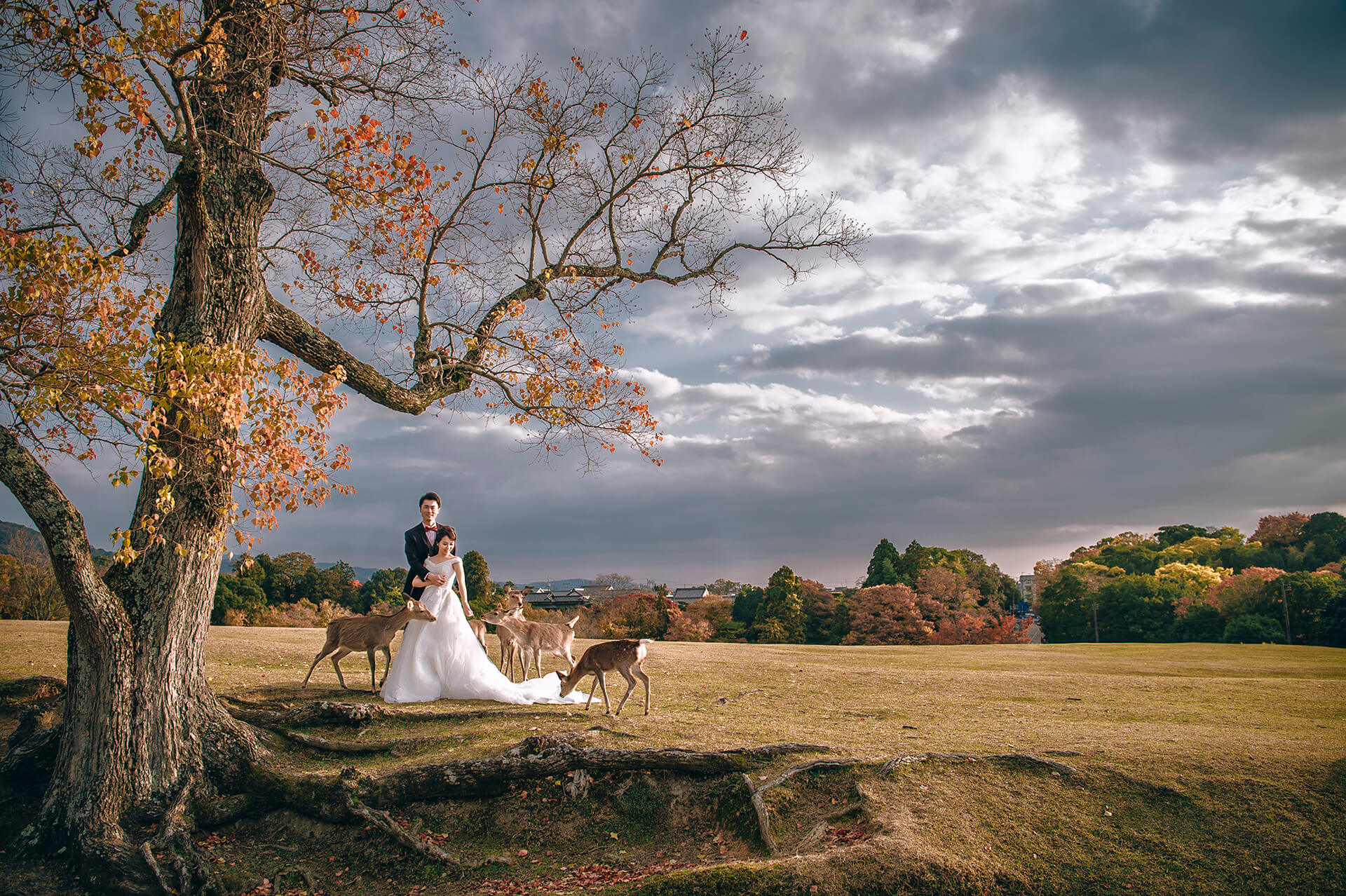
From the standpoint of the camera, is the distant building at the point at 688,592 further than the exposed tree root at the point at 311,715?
Yes

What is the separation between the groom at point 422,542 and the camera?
1209cm

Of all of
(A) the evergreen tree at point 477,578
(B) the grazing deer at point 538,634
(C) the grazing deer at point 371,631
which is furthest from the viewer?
(A) the evergreen tree at point 477,578

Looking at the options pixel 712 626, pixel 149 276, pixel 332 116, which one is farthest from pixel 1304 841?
pixel 712 626

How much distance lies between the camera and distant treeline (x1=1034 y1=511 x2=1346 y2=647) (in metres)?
41.6

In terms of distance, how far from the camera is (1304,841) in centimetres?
742

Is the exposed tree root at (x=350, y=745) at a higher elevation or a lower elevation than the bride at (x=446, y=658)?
lower

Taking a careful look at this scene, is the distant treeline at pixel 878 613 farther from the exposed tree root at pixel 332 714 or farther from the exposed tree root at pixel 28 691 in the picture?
the exposed tree root at pixel 28 691

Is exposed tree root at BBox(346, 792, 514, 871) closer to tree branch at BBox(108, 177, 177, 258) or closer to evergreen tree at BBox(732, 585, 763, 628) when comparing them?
tree branch at BBox(108, 177, 177, 258)

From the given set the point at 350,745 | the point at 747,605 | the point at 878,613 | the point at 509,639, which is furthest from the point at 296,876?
the point at 747,605

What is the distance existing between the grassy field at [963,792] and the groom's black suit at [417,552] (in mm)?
1971

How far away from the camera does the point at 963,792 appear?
793 cm

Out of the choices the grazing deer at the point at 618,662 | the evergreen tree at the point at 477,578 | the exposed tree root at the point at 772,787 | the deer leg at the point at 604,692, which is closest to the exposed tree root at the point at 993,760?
the exposed tree root at the point at 772,787

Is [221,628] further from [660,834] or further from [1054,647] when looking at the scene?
[1054,647]

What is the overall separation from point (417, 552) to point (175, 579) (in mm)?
3759
